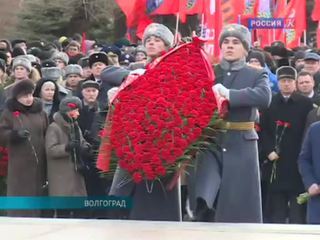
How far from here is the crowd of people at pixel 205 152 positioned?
21.0 ft

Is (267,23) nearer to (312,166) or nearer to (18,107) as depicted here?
(18,107)

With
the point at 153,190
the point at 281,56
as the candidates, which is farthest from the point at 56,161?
the point at 281,56

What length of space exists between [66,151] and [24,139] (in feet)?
1.30

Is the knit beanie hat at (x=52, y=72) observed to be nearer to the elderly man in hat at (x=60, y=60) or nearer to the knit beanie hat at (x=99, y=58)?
the knit beanie hat at (x=99, y=58)

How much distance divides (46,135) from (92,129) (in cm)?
43

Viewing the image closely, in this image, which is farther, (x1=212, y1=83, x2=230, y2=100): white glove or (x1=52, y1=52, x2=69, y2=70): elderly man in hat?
(x1=52, y1=52, x2=69, y2=70): elderly man in hat

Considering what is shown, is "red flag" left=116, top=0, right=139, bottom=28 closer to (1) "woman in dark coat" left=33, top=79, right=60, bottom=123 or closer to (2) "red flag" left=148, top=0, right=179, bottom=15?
(2) "red flag" left=148, top=0, right=179, bottom=15

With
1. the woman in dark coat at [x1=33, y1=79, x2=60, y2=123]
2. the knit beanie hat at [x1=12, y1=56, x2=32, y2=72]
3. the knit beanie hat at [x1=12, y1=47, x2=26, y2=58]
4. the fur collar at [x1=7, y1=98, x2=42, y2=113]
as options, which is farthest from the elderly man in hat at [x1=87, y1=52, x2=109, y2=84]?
the knit beanie hat at [x1=12, y1=47, x2=26, y2=58]

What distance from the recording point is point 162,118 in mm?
5938

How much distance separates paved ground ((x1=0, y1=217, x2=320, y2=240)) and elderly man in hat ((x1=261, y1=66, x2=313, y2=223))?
2.76m

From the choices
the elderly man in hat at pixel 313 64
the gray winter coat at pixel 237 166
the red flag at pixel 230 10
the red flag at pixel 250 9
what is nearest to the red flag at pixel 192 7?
the red flag at pixel 230 10

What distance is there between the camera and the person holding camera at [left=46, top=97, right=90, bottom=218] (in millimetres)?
8062

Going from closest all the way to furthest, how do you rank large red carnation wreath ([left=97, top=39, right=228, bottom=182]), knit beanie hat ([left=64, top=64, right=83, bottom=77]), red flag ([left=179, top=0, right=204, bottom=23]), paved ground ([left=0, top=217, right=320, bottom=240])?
1. paved ground ([left=0, top=217, right=320, bottom=240])
2. large red carnation wreath ([left=97, top=39, right=228, bottom=182])
3. knit beanie hat ([left=64, top=64, right=83, bottom=77])
4. red flag ([left=179, top=0, right=204, bottom=23])

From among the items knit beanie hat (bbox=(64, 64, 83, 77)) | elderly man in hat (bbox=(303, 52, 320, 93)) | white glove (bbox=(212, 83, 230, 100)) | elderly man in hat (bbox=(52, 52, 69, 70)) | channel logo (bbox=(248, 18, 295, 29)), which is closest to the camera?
white glove (bbox=(212, 83, 230, 100))
